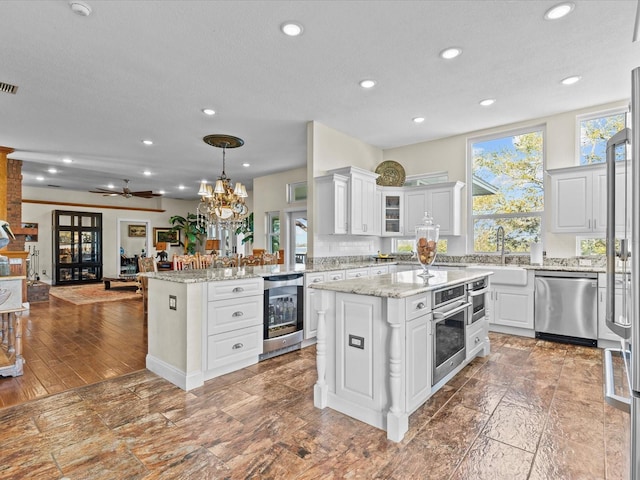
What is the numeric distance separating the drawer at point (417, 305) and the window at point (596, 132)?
3650 millimetres

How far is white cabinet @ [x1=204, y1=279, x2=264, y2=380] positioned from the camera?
2.95 m

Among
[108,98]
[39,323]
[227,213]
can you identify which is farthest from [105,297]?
Answer: [108,98]

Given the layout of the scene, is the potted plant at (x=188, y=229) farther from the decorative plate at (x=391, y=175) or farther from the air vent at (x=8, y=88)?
the air vent at (x=8, y=88)

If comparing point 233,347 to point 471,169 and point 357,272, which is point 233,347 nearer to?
point 357,272

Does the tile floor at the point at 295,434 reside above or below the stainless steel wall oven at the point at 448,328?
below

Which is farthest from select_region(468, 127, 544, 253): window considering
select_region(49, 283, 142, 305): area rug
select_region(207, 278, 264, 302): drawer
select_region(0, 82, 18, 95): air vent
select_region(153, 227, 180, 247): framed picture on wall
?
select_region(153, 227, 180, 247): framed picture on wall

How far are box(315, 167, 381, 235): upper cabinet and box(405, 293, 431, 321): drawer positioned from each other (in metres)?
2.49

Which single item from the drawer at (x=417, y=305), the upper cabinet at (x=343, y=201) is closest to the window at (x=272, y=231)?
the upper cabinet at (x=343, y=201)

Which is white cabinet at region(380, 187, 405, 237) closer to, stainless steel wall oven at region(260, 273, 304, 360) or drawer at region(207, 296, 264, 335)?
stainless steel wall oven at region(260, 273, 304, 360)

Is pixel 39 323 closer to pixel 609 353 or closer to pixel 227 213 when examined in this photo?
pixel 227 213

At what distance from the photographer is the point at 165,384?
9.45 feet

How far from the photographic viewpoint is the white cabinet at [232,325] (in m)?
2.95

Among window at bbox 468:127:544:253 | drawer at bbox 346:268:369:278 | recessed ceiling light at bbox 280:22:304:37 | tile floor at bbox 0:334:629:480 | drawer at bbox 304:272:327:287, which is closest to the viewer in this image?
tile floor at bbox 0:334:629:480

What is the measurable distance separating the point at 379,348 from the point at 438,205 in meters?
3.69
